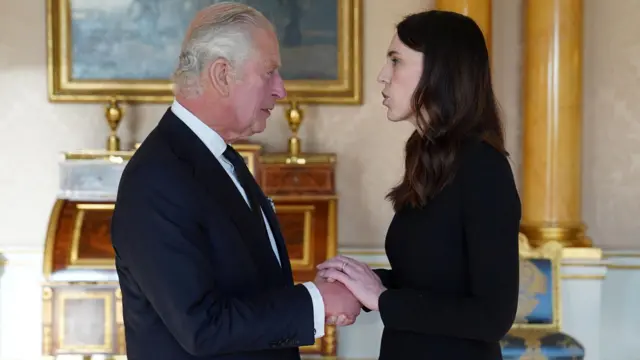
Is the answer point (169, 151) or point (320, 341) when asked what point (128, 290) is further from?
point (320, 341)

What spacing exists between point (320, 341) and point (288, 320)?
8.07ft

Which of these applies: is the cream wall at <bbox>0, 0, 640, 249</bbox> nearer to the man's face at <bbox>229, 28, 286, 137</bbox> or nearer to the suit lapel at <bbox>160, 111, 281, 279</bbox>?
the man's face at <bbox>229, 28, 286, 137</bbox>

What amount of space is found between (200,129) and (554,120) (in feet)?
10.6

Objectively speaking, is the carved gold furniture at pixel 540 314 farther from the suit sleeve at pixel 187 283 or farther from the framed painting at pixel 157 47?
the suit sleeve at pixel 187 283

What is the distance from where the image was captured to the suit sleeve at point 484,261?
1.72 m

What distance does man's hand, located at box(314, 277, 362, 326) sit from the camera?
1.72 meters

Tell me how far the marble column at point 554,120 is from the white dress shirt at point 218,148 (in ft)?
10.1

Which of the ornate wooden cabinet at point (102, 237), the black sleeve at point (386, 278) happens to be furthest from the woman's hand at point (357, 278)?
the ornate wooden cabinet at point (102, 237)

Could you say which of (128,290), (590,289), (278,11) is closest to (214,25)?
(128,290)

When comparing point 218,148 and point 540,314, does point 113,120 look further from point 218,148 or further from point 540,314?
point 218,148

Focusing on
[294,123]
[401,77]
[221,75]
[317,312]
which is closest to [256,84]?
[221,75]

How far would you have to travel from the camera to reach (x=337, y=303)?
1.76m

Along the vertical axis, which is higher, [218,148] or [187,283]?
[218,148]

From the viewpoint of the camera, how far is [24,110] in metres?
4.75
